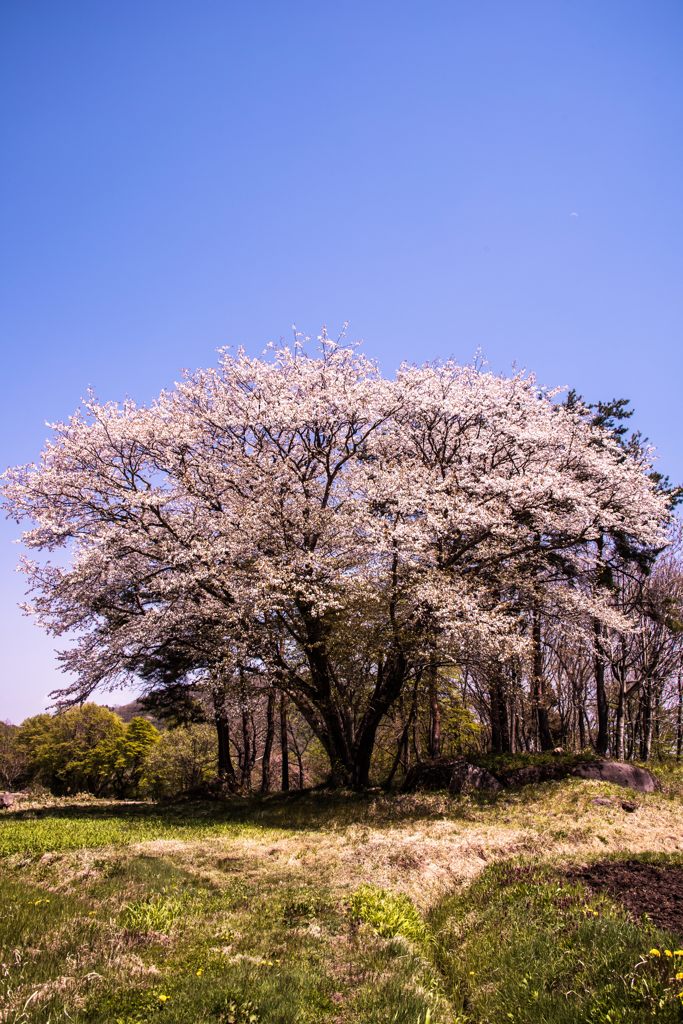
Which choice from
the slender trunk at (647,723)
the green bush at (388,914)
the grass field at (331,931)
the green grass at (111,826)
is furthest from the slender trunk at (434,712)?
the green bush at (388,914)

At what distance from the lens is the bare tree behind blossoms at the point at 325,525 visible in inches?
732

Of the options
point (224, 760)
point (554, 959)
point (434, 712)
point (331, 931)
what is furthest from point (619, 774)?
point (224, 760)

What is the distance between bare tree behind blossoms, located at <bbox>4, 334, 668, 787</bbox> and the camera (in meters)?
18.6

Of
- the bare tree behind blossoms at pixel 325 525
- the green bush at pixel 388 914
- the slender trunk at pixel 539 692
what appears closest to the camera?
the green bush at pixel 388 914

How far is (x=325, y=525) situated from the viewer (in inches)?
794

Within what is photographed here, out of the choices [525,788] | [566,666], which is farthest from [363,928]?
[566,666]

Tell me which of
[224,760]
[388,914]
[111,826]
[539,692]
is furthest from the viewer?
[224,760]

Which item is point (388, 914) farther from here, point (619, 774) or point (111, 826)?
point (619, 774)

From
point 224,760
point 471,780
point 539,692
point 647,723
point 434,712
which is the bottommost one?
point 224,760

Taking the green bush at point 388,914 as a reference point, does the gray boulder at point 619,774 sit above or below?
below

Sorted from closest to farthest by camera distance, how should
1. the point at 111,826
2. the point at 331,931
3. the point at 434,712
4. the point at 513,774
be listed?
the point at 331,931
the point at 111,826
the point at 513,774
the point at 434,712

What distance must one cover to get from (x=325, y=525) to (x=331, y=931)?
13729 millimetres

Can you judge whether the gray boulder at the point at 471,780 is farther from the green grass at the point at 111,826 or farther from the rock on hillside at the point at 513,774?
the green grass at the point at 111,826

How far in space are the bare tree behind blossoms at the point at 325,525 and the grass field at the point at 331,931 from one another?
653 cm
